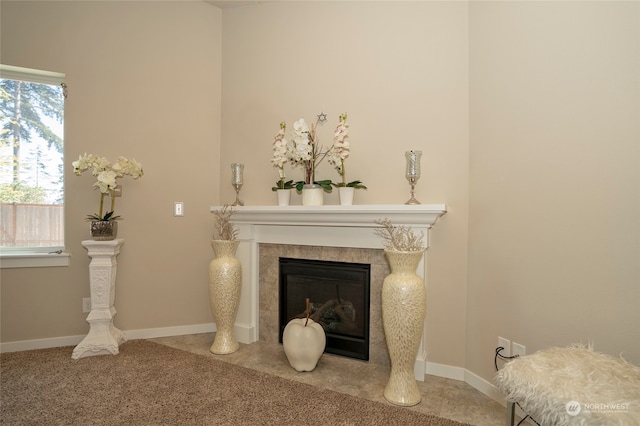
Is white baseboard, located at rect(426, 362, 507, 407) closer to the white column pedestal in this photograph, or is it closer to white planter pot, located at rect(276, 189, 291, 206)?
white planter pot, located at rect(276, 189, 291, 206)

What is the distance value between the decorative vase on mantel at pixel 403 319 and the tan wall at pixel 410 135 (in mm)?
426

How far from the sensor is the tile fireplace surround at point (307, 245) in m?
2.13

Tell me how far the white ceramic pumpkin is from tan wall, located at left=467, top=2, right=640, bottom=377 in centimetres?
95

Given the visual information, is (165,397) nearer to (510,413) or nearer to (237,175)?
(237,175)

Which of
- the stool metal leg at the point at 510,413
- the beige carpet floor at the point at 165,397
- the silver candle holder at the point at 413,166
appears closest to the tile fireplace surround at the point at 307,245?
the silver candle holder at the point at 413,166

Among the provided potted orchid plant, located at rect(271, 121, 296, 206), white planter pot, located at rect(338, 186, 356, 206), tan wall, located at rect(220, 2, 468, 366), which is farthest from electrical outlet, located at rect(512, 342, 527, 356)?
potted orchid plant, located at rect(271, 121, 296, 206)

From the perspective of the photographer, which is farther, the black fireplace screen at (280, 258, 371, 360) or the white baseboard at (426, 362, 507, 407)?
the black fireplace screen at (280, 258, 371, 360)

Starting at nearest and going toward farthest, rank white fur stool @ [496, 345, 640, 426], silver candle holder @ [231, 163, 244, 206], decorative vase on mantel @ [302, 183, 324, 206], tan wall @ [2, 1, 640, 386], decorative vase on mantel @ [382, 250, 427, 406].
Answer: white fur stool @ [496, 345, 640, 426], tan wall @ [2, 1, 640, 386], decorative vase on mantel @ [382, 250, 427, 406], decorative vase on mantel @ [302, 183, 324, 206], silver candle holder @ [231, 163, 244, 206]

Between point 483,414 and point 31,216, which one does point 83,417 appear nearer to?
point 31,216

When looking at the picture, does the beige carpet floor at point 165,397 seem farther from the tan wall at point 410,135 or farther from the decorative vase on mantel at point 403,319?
the tan wall at point 410,135

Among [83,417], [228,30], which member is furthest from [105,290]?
[228,30]

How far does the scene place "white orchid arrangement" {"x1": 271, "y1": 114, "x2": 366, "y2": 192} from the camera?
90.1 inches

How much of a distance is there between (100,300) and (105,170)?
3.06 ft

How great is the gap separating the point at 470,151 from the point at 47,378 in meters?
2.94
